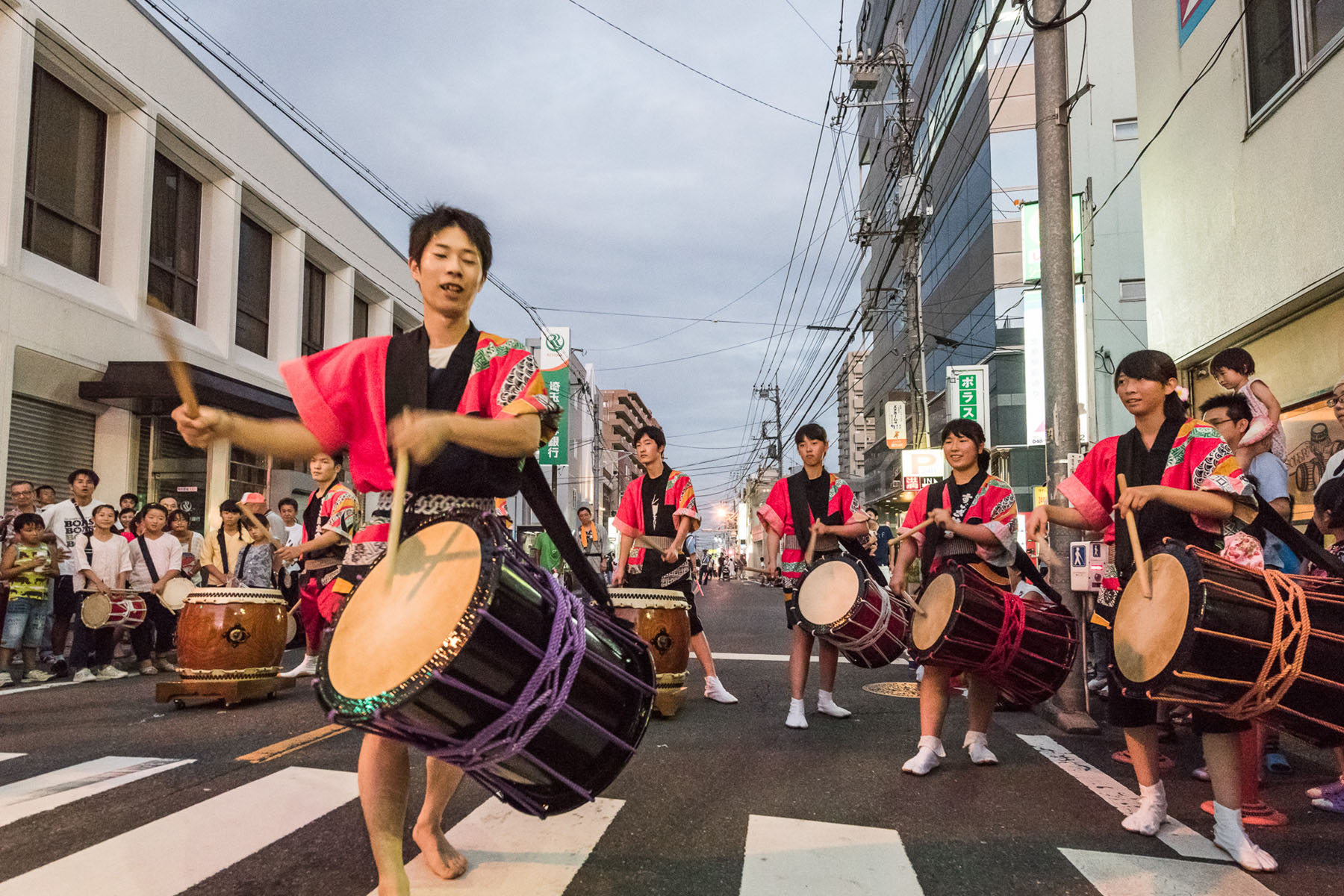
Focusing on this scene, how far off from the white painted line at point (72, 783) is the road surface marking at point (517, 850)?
1.62m

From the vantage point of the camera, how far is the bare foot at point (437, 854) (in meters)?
2.70

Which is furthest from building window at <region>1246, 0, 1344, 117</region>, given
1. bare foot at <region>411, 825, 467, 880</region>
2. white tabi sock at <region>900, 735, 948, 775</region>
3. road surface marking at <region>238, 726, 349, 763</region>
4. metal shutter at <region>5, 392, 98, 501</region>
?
metal shutter at <region>5, 392, 98, 501</region>

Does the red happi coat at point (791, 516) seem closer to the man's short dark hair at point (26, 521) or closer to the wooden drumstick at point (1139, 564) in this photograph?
the wooden drumstick at point (1139, 564)

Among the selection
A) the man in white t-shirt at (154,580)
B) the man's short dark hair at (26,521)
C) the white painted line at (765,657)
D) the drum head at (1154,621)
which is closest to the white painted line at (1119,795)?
the drum head at (1154,621)

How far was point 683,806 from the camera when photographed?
3.55 m

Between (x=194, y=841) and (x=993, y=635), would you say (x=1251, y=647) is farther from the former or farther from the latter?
(x=194, y=841)

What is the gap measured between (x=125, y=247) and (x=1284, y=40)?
46.9 feet

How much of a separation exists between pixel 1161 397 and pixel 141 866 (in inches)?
154

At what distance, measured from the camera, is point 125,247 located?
12.9 meters

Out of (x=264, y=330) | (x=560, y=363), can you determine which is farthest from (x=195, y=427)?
(x=560, y=363)

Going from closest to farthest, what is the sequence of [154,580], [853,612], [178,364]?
[178,364], [853,612], [154,580]

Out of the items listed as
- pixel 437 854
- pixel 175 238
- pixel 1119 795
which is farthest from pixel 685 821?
pixel 175 238

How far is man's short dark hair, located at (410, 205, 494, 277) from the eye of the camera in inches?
95.3

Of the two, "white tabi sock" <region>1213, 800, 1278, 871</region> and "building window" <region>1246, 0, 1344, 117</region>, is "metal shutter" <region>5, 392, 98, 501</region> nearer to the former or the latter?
"white tabi sock" <region>1213, 800, 1278, 871</region>
